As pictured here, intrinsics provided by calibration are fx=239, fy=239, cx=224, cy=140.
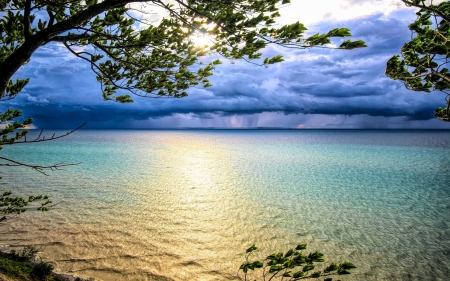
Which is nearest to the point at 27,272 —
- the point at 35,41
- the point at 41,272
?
the point at 41,272

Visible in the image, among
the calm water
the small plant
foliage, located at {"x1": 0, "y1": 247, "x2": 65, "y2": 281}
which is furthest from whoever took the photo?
the calm water

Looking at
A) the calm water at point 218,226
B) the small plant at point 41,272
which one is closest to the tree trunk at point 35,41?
the small plant at point 41,272

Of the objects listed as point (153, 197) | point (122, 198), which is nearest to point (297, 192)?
point (153, 197)

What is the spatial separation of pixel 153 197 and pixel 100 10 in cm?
1713

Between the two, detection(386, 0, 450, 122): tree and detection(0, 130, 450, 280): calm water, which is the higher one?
detection(386, 0, 450, 122): tree

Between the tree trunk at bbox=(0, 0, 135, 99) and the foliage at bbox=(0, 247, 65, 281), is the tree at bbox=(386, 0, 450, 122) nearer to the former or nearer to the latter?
the tree trunk at bbox=(0, 0, 135, 99)

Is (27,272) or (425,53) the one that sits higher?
(425,53)

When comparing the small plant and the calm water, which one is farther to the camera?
the calm water

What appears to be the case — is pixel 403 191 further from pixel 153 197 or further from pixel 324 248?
pixel 153 197

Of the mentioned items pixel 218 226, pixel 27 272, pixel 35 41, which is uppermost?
pixel 35 41

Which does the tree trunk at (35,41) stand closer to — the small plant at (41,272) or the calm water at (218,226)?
the small plant at (41,272)

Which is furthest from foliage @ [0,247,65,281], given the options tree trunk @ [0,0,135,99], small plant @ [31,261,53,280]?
tree trunk @ [0,0,135,99]

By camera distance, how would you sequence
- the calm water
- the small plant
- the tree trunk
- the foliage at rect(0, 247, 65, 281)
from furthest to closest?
the calm water
the small plant
the foliage at rect(0, 247, 65, 281)
the tree trunk

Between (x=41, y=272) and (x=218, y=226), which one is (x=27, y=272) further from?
(x=218, y=226)
